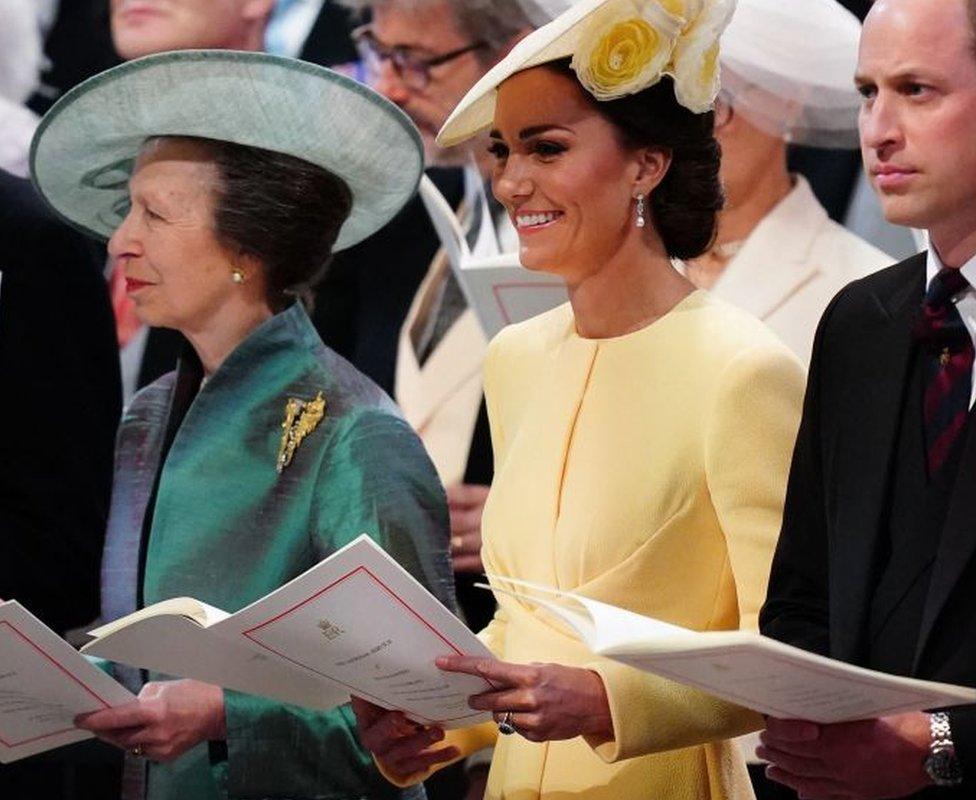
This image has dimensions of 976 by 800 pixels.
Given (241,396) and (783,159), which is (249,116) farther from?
(783,159)

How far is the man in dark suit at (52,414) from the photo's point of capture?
3914mm

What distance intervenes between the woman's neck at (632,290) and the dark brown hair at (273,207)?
28.5 inches

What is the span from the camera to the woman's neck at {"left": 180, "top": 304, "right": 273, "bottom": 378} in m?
3.72

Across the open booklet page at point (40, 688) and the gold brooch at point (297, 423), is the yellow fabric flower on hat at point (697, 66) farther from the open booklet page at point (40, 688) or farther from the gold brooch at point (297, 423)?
the open booklet page at point (40, 688)

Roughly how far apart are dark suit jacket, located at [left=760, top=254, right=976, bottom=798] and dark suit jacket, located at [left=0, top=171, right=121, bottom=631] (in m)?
1.62

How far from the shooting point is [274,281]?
148 inches

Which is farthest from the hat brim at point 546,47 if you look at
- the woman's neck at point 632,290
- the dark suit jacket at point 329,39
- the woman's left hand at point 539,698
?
the dark suit jacket at point 329,39

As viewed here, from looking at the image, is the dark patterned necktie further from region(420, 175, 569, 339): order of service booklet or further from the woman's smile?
region(420, 175, 569, 339): order of service booklet

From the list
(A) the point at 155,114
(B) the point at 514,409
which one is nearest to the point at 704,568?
(B) the point at 514,409

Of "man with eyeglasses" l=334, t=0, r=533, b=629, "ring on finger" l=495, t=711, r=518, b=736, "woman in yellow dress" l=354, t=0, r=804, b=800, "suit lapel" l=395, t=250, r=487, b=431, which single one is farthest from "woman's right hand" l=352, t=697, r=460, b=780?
"suit lapel" l=395, t=250, r=487, b=431

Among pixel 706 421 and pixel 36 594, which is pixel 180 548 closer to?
pixel 36 594

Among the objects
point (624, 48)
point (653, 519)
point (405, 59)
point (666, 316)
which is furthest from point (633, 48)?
point (405, 59)

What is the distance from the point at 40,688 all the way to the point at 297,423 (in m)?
0.65

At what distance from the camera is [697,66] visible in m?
3.15
